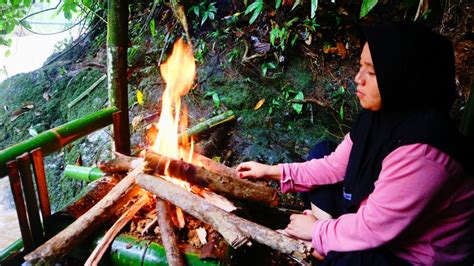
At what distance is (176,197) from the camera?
2629 mm

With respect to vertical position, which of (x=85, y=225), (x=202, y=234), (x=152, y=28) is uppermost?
(x=152, y=28)

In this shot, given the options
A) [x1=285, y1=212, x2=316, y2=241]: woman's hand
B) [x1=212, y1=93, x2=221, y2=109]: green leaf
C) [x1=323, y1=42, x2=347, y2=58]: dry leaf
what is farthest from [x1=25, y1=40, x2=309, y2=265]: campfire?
[x1=323, y1=42, x2=347, y2=58]: dry leaf

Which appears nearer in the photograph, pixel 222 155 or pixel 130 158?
pixel 130 158

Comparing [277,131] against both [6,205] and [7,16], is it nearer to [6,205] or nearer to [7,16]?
[6,205]

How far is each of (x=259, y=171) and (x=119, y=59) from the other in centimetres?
167

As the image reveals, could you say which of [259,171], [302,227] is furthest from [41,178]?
[302,227]

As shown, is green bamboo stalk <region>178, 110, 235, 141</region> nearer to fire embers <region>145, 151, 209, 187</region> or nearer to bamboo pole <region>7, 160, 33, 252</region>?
fire embers <region>145, 151, 209, 187</region>

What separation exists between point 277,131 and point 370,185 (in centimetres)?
271

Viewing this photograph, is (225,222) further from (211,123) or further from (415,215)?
(211,123)

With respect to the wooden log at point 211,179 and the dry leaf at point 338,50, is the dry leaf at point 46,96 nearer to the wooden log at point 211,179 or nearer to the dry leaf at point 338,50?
the wooden log at point 211,179

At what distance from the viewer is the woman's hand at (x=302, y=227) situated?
2.33 meters

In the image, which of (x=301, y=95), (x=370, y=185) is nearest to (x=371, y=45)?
(x=370, y=185)

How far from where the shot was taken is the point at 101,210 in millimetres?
2664

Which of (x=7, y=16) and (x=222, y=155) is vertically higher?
(x=7, y=16)
